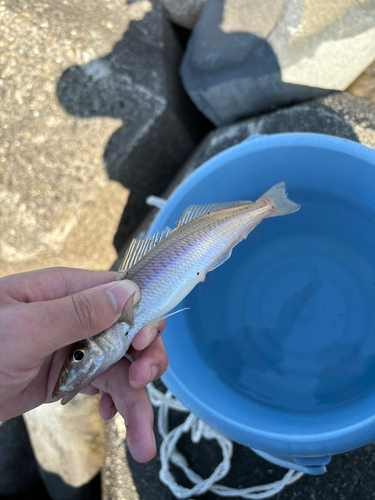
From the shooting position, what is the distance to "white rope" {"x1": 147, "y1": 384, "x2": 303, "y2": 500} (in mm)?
1894

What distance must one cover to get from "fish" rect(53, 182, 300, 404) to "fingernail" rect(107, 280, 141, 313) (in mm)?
33

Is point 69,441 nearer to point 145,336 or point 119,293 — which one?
point 145,336

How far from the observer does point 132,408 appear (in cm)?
144

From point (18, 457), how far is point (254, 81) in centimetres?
302

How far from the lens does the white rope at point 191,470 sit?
1894 millimetres

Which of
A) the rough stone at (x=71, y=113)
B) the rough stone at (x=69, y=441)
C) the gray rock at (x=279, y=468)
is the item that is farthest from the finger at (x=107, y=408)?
the rough stone at (x=71, y=113)

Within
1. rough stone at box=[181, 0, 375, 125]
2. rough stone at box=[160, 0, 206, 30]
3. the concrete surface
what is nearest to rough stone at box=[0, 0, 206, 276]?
the concrete surface

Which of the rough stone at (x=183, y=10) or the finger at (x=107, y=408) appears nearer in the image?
the finger at (x=107, y=408)

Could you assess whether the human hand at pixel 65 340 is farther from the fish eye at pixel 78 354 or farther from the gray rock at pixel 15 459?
the gray rock at pixel 15 459

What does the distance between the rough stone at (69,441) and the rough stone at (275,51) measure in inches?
87.6

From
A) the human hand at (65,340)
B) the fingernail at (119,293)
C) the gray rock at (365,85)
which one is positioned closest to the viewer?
the human hand at (65,340)

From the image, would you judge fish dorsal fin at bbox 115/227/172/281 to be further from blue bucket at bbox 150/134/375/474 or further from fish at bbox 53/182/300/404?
blue bucket at bbox 150/134/375/474

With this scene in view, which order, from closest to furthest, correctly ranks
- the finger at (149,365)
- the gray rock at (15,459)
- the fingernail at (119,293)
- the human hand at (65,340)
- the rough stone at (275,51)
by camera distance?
1. the human hand at (65,340)
2. the fingernail at (119,293)
3. the finger at (149,365)
4. the rough stone at (275,51)
5. the gray rock at (15,459)

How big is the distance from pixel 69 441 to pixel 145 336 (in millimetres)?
1349
